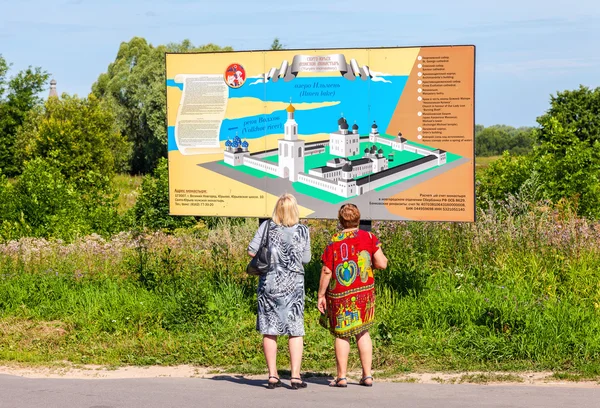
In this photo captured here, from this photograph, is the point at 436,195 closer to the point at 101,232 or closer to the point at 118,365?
the point at 118,365

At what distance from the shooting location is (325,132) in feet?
33.6

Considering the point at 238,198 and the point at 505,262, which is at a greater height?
the point at 238,198

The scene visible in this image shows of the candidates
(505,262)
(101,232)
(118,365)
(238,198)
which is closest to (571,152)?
(505,262)

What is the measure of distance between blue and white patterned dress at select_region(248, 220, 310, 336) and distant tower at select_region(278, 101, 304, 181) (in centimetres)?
280

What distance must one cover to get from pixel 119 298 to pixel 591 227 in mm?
7500

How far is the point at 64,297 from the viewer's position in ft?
36.0

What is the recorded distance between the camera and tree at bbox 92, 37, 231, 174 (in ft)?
160

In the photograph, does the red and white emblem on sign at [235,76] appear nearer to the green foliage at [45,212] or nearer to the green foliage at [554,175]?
the green foliage at [554,175]

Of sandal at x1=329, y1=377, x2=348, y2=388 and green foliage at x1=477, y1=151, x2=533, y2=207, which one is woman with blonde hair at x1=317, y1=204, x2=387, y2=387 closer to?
sandal at x1=329, y1=377, x2=348, y2=388

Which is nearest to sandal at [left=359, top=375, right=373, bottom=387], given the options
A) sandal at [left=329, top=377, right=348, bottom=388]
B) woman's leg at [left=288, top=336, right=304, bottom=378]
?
sandal at [left=329, top=377, right=348, bottom=388]

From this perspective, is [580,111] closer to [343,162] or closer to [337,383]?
[343,162]

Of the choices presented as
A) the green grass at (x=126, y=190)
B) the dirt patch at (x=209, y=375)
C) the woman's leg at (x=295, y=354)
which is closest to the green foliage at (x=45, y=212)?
the dirt patch at (x=209, y=375)

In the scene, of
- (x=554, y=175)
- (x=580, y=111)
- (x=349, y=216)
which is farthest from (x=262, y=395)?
(x=580, y=111)

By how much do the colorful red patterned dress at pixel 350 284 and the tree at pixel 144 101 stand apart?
40777 millimetres
